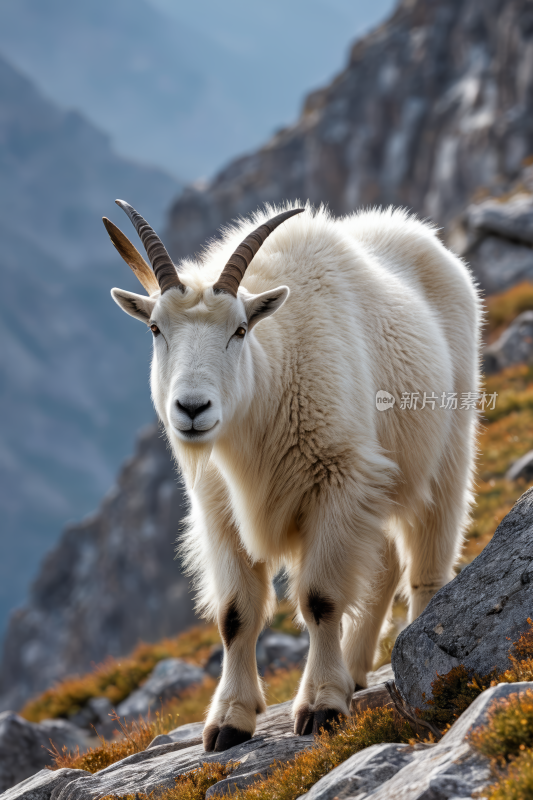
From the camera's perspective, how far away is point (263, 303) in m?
4.05

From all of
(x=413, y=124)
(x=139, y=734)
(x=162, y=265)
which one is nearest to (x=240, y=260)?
(x=162, y=265)

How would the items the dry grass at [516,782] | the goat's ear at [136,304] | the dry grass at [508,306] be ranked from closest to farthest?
the dry grass at [516,782], the goat's ear at [136,304], the dry grass at [508,306]

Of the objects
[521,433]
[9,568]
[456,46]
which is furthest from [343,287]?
[9,568]

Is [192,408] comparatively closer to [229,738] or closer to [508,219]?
[229,738]

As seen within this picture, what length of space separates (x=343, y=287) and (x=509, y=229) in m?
15.0

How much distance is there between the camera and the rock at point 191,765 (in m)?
3.34

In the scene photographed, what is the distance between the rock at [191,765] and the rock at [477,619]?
2.37ft

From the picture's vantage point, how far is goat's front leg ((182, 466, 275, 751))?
3.97 meters

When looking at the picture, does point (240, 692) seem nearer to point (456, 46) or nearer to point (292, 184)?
point (456, 46)

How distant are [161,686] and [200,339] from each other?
21.6ft

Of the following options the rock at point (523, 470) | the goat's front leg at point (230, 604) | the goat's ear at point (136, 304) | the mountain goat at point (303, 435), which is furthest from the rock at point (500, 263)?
the goat's ear at point (136, 304)

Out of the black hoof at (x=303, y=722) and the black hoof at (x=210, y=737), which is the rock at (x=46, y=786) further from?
the black hoof at (x=303, y=722)

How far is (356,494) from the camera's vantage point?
398cm

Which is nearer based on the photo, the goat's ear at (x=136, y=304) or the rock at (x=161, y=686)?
the goat's ear at (x=136, y=304)
